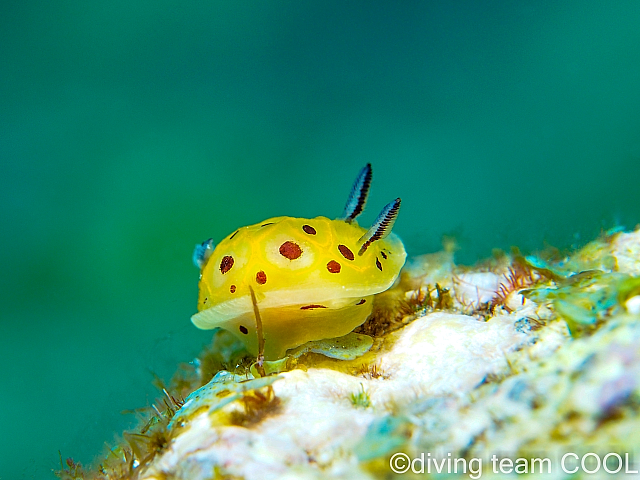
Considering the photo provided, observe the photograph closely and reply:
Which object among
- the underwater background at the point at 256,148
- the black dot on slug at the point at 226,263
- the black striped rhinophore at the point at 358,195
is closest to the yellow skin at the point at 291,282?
the black dot on slug at the point at 226,263

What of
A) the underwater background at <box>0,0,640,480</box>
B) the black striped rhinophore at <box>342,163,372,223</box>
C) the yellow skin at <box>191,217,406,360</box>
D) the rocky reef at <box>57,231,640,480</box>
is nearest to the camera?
the rocky reef at <box>57,231,640,480</box>

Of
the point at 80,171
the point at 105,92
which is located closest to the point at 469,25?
the point at 105,92

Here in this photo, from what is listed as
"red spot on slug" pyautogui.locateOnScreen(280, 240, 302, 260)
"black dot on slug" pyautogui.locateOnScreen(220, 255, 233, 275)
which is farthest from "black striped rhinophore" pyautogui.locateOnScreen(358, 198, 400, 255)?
"black dot on slug" pyautogui.locateOnScreen(220, 255, 233, 275)

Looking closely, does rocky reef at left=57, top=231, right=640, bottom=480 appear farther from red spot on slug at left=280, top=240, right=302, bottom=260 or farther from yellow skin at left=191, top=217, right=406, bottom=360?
red spot on slug at left=280, top=240, right=302, bottom=260

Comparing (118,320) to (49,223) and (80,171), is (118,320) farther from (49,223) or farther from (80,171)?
(80,171)

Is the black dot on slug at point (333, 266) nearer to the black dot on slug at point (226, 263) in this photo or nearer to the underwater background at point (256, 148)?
the black dot on slug at point (226, 263)

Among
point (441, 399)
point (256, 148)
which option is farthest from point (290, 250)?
point (256, 148)
